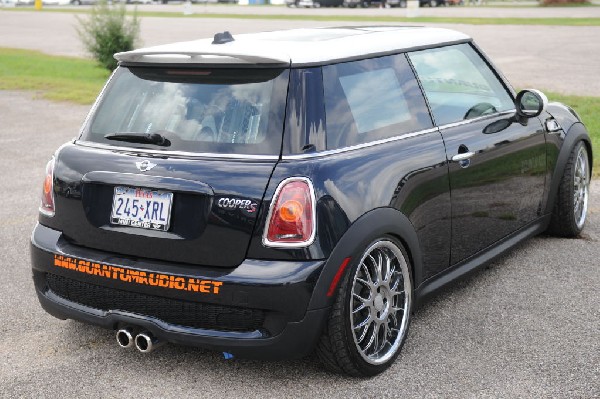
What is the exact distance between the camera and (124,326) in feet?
12.7

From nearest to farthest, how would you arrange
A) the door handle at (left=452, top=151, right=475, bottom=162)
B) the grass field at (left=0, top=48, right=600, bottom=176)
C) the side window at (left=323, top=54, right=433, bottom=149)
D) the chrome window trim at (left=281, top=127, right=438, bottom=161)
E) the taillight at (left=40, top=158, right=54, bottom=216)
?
the chrome window trim at (left=281, top=127, right=438, bottom=161) < the side window at (left=323, top=54, right=433, bottom=149) < the taillight at (left=40, top=158, right=54, bottom=216) < the door handle at (left=452, top=151, right=475, bottom=162) < the grass field at (left=0, top=48, right=600, bottom=176)

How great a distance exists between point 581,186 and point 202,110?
3353mm

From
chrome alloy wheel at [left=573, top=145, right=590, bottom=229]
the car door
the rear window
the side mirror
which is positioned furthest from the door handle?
chrome alloy wheel at [left=573, top=145, right=590, bottom=229]

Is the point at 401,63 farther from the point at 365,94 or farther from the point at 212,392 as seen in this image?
the point at 212,392

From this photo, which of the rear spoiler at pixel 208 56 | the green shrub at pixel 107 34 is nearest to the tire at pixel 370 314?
the rear spoiler at pixel 208 56

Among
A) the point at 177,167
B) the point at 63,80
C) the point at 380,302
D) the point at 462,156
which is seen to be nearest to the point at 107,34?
the point at 63,80

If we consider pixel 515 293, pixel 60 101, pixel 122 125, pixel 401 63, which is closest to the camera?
pixel 122 125

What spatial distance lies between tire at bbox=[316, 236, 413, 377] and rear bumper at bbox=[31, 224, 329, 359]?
11 centimetres

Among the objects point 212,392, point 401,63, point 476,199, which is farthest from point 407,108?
point 212,392

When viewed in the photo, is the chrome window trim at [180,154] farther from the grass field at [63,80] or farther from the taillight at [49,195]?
the grass field at [63,80]

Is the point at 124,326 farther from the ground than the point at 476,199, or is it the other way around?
the point at 476,199

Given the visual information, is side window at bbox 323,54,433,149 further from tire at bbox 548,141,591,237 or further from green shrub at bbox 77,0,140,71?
green shrub at bbox 77,0,140,71

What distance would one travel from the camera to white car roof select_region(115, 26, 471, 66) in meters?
3.89

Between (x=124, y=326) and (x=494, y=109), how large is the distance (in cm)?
254
